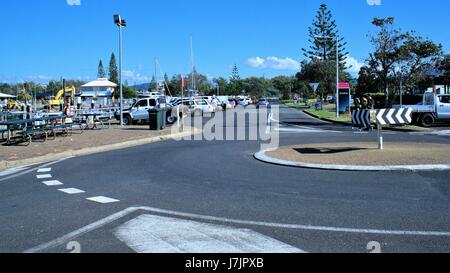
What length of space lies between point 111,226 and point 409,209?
4.27 metres

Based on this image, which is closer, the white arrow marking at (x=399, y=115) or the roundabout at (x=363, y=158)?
the roundabout at (x=363, y=158)

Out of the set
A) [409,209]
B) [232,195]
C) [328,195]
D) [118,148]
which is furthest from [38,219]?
[118,148]

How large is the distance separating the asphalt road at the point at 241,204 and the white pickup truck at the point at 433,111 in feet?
58.1

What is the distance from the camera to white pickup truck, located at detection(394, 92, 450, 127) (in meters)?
26.6

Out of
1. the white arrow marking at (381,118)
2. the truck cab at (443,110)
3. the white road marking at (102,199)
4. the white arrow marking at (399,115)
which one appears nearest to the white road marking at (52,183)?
the white road marking at (102,199)

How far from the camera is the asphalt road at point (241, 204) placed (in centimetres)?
568

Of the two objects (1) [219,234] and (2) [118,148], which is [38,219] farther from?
(2) [118,148]

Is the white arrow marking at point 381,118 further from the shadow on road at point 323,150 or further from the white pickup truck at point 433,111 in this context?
the white pickup truck at point 433,111

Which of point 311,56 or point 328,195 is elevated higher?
point 311,56

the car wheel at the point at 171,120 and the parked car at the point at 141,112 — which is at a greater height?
the parked car at the point at 141,112

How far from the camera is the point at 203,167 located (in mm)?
11859

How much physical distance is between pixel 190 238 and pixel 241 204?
79.4 inches

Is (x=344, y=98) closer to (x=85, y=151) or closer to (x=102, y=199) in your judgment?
(x=85, y=151)

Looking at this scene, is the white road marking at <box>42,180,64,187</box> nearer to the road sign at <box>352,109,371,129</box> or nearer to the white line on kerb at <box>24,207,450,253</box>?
the white line on kerb at <box>24,207,450,253</box>
